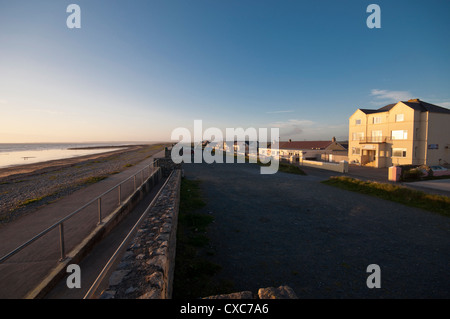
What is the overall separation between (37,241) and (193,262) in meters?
4.84

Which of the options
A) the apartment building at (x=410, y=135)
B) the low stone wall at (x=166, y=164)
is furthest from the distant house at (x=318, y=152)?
the low stone wall at (x=166, y=164)

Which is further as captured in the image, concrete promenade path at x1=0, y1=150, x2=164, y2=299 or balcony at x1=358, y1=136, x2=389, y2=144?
balcony at x1=358, y1=136, x2=389, y2=144

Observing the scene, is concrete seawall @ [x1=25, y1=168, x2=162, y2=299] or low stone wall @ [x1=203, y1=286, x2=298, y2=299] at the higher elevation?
low stone wall @ [x1=203, y1=286, x2=298, y2=299]

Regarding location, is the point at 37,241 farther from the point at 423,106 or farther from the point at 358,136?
the point at 423,106

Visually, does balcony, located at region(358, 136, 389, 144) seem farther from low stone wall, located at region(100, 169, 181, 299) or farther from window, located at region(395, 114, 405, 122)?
low stone wall, located at region(100, 169, 181, 299)

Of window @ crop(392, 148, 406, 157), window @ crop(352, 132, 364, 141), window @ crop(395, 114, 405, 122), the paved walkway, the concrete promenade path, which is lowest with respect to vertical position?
the paved walkway

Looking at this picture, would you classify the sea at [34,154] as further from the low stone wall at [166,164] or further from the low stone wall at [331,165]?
the low stone wall at [331,165]

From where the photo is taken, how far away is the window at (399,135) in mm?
28388

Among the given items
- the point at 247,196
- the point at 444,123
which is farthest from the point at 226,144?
the point at 247,196

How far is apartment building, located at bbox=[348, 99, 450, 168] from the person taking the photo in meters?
27.5

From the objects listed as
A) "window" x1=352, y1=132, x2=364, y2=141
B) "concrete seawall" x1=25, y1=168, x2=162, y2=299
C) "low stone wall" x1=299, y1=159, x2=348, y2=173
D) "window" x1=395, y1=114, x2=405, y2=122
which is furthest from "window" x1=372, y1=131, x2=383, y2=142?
"concrete seawall" x1=25, y1=168, x2=162, y2=299

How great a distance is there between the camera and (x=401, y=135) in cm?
2888

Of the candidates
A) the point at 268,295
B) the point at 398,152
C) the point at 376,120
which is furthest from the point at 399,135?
the point at 268,295
